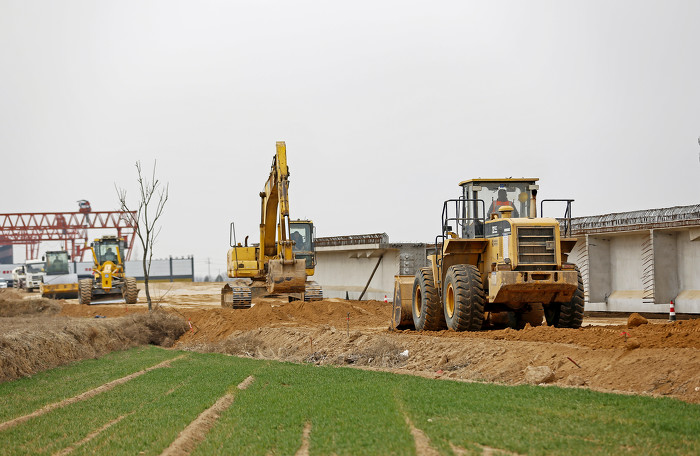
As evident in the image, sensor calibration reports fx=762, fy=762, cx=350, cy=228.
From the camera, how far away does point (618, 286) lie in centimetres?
2870

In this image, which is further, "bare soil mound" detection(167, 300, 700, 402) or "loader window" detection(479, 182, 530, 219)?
"loader window" detection(479, 182, 530, 219)

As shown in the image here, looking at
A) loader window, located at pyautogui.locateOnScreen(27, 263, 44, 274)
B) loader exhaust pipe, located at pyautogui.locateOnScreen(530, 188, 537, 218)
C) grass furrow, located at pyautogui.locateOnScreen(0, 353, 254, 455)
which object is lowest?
grass furrow, located at pyautogui.locateOnScreen(0, 353, 254, 455)

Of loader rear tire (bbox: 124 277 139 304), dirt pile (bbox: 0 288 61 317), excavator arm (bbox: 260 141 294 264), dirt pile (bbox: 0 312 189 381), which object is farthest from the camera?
loader rear tire (bbox: 124 277 139 304)

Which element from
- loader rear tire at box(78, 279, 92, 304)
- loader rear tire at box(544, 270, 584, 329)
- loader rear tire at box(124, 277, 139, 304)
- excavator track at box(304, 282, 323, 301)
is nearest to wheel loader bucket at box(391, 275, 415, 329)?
loader rear tire at box(544, 270, 584, 329)

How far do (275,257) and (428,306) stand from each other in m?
12.2

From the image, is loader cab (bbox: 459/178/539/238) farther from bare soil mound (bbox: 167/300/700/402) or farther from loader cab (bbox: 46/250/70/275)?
loader cab (bbox: 46/250/70/275)

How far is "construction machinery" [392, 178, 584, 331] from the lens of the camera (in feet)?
55.2

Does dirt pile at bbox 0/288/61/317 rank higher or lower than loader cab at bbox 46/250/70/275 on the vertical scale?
lower

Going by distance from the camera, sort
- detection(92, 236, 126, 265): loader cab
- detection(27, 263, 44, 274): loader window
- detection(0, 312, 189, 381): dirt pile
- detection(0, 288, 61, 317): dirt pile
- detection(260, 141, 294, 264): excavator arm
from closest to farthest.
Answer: detection(0, 312, 189, 381): dirt pile
detection(260, 141, 294, 264): excavator arm
detection(0, 288, 61, 317): dirt pile
detection(92, 236, 126, 265): loader cab
detection(27, 263, 44, 274): loader window

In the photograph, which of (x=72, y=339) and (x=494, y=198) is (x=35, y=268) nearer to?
Result: (x=72, y=339)

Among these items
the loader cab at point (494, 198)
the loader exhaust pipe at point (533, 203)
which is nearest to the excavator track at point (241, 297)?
the loader cab at point (494, 198)

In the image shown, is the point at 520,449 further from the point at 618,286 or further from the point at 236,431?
the point at 618,286

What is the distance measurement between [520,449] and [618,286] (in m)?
22.6

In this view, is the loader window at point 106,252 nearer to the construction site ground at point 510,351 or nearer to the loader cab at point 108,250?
the loader cab at point 108,250
